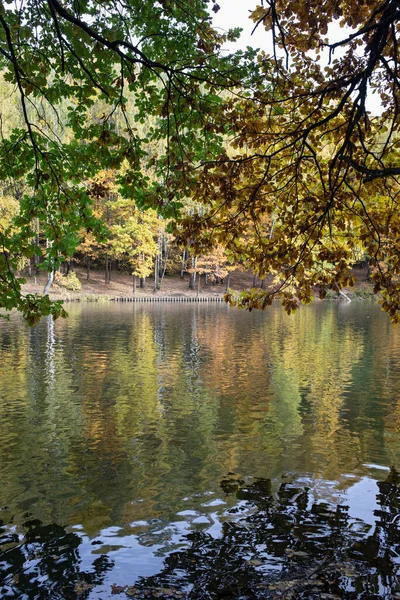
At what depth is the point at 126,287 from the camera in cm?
5228

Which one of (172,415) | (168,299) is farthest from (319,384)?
(168,299)

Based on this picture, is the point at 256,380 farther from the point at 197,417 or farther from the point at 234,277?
the point at 234,277

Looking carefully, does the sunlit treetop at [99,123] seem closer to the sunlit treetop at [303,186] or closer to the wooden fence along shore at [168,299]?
the sunlit treetop at [303,186]

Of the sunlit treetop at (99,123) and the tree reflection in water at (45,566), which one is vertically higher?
the sunlit treetop at (99,123)

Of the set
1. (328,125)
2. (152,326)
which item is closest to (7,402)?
(328,125)

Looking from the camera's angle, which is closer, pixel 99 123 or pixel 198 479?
pixel 99 123

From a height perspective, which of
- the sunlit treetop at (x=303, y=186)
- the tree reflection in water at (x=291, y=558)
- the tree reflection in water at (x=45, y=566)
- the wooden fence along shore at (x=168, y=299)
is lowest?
the tree reflection in water at (x=45, y=566)

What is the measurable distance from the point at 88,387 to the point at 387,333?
16606 mm

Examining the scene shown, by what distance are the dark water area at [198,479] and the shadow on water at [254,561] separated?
0.06 feet

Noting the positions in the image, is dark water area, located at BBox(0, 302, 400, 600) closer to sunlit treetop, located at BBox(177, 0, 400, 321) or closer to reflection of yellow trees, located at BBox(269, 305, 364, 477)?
reflection of yellow trees, located at BBox(269, 305, 364, 477)

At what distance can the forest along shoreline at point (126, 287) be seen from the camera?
4450 cm

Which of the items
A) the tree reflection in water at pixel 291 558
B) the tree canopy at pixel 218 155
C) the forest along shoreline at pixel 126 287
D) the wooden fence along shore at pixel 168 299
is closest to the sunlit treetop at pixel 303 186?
the tree canopy at pixel 218 155

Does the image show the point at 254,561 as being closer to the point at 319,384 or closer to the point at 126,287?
the point at 319,384

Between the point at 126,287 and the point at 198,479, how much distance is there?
45302mm
